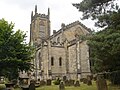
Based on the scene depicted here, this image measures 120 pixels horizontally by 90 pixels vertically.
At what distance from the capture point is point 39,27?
6894 centimetres

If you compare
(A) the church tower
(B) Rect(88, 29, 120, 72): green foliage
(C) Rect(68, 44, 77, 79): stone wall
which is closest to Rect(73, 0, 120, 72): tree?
(B) Rect(88, 29, 120, 72): green foliage

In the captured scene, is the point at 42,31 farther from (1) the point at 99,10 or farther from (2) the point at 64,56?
(1) the point at 99,10

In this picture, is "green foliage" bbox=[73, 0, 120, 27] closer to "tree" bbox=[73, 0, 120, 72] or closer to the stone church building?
"tree" bbox=[73, 0, 120, 72]

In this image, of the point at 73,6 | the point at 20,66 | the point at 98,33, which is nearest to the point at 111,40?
the point at 98,33

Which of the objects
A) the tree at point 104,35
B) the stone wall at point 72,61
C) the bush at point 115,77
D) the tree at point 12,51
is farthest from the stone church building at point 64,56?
the tree at point 104,35

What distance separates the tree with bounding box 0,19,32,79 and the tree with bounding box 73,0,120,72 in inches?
382

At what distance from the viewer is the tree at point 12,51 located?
1007 inches

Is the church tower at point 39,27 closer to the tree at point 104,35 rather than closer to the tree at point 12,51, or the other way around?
the tree at point 12,51

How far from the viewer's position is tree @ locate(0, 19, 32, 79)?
2559 cm

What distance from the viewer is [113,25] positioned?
704 inches

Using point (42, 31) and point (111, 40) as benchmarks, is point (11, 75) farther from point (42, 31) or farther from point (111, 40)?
point (42, 31)

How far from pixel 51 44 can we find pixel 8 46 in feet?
70.4

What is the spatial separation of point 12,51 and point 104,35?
12.5 metres

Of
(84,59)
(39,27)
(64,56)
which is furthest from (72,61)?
(39,27)
